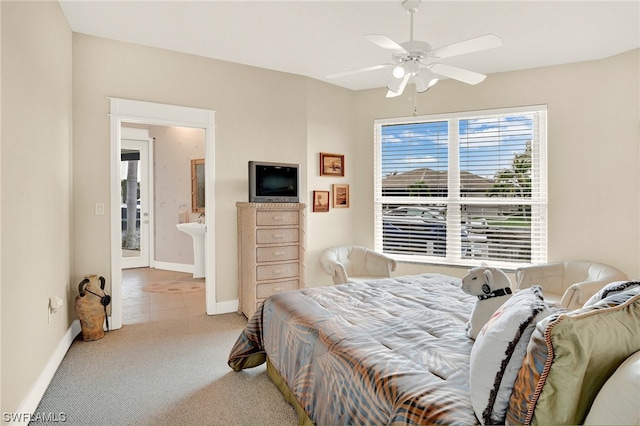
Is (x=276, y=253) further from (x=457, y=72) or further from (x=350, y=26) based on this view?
(x=457, y=72)

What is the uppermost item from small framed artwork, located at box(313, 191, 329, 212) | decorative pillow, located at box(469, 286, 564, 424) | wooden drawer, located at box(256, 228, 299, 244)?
small framed artwork, located at box(313, 191, 329, 212)

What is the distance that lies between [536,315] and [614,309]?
0.21 metres

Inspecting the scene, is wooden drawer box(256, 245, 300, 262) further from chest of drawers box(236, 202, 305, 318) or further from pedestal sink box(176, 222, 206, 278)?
pedestal sink box(176, 222, 206, 278)

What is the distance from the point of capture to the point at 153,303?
448 centimetres

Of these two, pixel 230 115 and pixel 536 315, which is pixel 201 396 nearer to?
pixel 536 315

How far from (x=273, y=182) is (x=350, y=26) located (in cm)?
169

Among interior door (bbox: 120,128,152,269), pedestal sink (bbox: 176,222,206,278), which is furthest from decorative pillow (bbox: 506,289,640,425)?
interior door (bbox: 120,128,152,269)

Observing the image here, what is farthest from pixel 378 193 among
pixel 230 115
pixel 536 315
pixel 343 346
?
pixel 536 315

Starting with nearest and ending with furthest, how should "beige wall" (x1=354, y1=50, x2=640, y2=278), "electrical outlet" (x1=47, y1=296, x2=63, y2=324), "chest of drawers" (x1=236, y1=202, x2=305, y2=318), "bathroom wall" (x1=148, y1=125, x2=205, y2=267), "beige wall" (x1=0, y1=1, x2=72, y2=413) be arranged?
"beige wall" (x1=0, y1=1, x2=72, y2=413), "electrical outlet" (x1=47, y1=296, x2=63, y2=324), "beige wall" (x1=354, y1=50, x2=640, y2=278), "chest of drawers" (x1=236, y1=202, x2=305, y2=318), "bathroom wall" (x1=148, y1=125, x2=205, y2=267)

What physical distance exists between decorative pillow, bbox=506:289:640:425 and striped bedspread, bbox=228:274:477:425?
0.20 m

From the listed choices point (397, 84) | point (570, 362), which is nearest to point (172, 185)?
point (397, 84)

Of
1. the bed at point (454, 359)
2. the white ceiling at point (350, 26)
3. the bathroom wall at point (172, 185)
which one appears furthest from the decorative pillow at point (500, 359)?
the bathroom wall at point (172, 185)

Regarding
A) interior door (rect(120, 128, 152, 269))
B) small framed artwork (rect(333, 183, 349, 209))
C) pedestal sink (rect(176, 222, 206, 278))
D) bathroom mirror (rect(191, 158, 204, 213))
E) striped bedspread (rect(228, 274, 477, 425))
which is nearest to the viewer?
striped bedspread (rect(228, 274, 477, 425))

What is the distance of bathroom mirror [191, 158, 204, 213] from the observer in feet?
20.7
